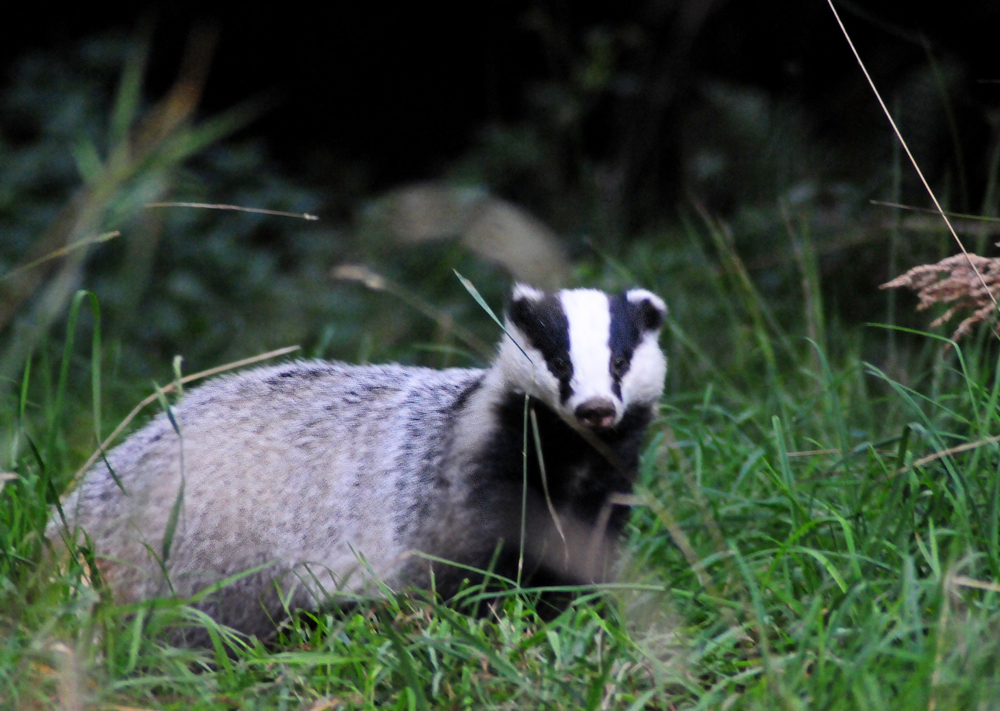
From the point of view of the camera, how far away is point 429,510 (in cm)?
266

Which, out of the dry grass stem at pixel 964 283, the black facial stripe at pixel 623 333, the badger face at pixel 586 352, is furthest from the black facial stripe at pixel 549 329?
the dry grass stem at pixel 964 283

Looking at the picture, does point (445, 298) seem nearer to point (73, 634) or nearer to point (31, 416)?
point (31, 416)

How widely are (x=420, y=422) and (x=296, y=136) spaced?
507 centimetres

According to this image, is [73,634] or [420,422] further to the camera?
[420,422]

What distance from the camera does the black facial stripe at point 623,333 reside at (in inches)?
105

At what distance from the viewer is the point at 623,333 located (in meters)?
2.72

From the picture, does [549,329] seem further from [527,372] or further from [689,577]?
[689,577]

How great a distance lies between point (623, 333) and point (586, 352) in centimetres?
17

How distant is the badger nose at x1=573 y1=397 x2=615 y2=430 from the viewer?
2.47 metres

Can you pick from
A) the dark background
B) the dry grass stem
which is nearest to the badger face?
the dry grass stem

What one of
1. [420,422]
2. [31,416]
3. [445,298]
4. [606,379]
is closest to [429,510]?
[420,422]

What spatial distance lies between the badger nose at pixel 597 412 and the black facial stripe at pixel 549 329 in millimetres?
79

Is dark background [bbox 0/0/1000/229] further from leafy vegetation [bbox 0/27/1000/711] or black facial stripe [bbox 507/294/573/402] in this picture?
black facial stripe [bbox 507/294/573/402]

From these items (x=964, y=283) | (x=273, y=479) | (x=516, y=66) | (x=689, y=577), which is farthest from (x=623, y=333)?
(x=516, y=66)
